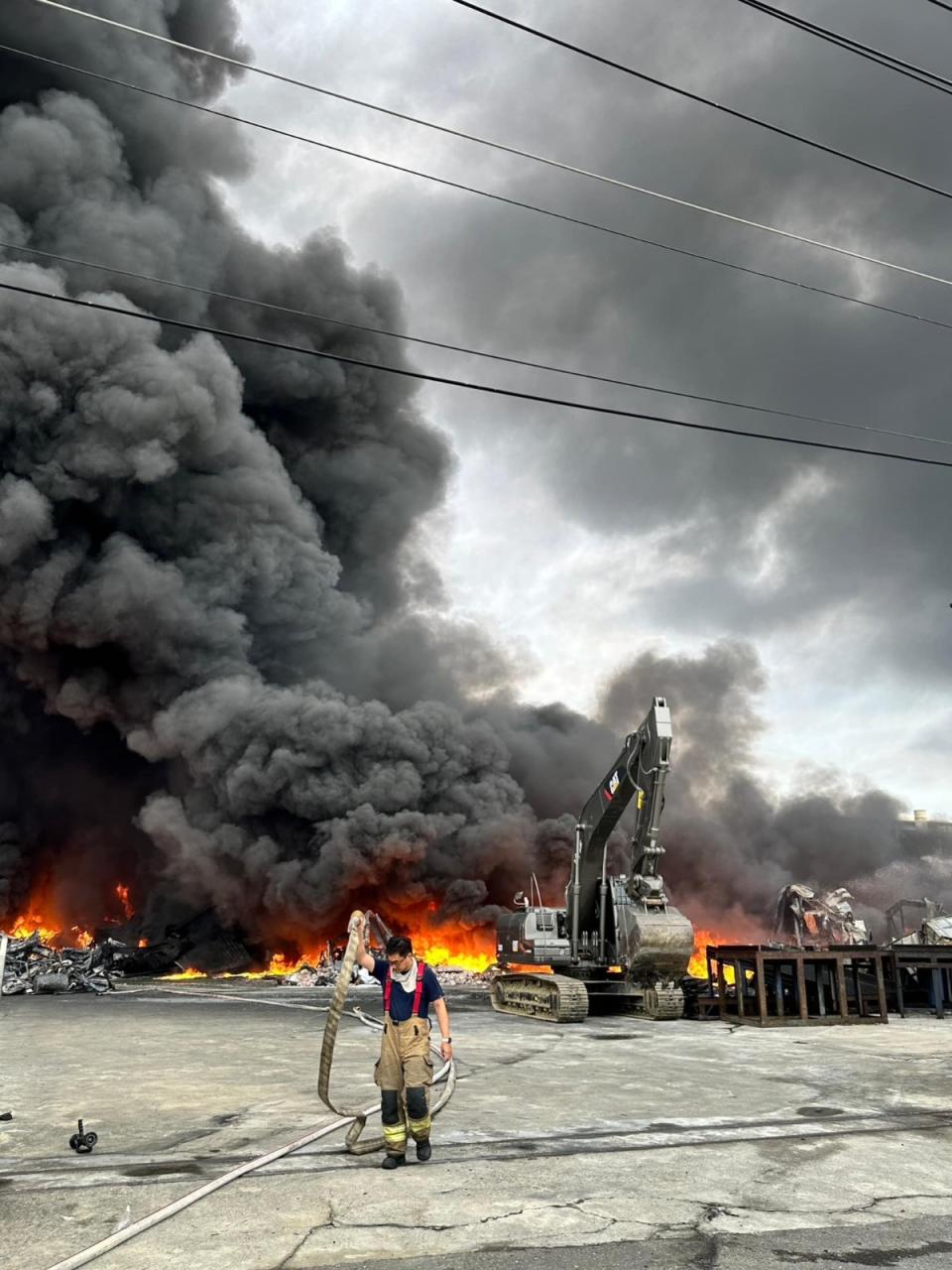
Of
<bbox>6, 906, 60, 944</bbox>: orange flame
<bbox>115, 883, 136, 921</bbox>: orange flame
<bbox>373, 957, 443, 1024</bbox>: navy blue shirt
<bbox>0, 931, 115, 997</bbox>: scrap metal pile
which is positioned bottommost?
<bbox>0, 931, 115, 997</bbox>: scrap metal pile

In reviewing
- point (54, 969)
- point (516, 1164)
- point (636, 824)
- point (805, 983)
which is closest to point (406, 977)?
point (516, 1164)

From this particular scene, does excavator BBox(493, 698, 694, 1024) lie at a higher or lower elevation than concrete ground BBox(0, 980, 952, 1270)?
higher

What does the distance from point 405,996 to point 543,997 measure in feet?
39.6

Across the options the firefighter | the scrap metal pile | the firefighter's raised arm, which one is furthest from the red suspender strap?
the scrap metal pile

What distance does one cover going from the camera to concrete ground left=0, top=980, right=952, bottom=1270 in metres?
3.99

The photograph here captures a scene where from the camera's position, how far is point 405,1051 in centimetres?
561

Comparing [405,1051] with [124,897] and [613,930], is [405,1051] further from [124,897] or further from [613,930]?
[124,897]

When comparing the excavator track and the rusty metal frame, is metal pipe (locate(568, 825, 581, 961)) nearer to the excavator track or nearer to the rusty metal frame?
the excavator track

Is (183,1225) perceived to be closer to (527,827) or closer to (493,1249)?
(493,1249)

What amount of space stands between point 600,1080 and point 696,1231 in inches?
202

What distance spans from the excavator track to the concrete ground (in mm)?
4471

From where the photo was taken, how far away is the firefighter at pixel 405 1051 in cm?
550

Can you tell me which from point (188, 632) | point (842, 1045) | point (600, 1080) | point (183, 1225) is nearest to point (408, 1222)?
point (183, 1225)

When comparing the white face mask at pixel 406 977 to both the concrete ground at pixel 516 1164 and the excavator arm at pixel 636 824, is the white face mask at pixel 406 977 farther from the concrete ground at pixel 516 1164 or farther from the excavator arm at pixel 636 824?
the excavator arm at pixel 636 824
